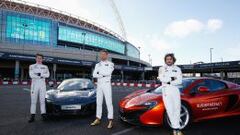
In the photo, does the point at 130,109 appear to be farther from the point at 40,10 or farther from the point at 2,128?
the point at 40,10

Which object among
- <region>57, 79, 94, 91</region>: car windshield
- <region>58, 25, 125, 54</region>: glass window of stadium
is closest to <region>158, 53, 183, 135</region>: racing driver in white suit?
<region>57, 79, 94, 91</region>: car windshield

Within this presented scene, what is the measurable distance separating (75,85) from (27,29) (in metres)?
50.7

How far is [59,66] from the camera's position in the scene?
53062 mm

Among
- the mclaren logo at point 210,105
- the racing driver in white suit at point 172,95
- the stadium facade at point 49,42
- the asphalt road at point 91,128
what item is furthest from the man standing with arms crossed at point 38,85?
the stadium facade at point 49,42

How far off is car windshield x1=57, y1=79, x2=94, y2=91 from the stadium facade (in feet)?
110

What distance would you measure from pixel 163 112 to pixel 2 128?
3727mm

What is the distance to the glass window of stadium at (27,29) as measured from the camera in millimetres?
51125

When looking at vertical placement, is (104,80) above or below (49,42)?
below

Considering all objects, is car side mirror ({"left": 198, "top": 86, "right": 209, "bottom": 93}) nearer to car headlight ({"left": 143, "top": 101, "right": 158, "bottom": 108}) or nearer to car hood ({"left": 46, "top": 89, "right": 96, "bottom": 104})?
car headlight ({"left": 143, "top": 101, "right": 158, "bottom": 108})

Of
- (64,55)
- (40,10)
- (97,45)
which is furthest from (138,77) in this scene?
(40,10)

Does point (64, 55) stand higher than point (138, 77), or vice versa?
point (64, 55)

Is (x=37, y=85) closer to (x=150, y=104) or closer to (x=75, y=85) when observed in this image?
(x=75, y=85)

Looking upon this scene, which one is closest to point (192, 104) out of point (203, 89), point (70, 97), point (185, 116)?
point (185, 116)

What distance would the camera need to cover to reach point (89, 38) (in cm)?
6875
